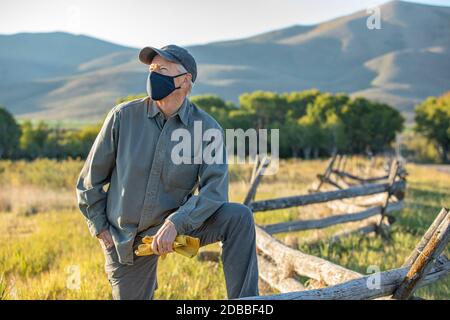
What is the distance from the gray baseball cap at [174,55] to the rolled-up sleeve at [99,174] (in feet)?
1.22

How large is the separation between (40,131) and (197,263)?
78.4ft

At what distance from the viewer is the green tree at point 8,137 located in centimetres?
2603

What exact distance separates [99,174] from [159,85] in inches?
24.6

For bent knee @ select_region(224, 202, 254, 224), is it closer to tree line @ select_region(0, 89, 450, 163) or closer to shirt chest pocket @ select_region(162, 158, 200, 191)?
shirt chest pocket @ select_region(162, 158, 200, 191)

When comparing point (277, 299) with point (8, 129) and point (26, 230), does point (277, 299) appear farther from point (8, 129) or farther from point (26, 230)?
point (8, 129)

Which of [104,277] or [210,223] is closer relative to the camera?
[210,223]

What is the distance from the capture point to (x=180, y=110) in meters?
3.19

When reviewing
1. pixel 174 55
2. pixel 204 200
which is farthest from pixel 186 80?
pixel 204 200

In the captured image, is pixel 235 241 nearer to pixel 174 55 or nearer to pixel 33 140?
pixel 174 55

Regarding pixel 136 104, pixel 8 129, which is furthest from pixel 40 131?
pixel 136 104

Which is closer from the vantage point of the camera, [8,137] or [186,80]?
[186,80]

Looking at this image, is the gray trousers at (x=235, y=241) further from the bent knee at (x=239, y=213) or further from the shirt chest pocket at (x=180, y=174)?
the shirt chest pocket at (x=180, y=174)
